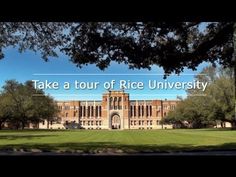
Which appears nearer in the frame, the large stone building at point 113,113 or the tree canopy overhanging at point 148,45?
the tree canopy overhanging at point 148,45

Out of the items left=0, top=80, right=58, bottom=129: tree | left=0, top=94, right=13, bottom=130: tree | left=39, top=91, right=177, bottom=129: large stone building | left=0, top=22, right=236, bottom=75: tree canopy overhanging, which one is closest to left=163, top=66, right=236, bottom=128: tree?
left=0, top=80, right=58, bottom=129: tree

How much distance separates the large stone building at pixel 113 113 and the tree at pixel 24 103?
20338 millimetres

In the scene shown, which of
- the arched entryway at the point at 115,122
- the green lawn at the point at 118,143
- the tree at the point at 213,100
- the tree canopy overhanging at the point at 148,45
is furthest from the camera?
the arched entryway at the point at 115,122

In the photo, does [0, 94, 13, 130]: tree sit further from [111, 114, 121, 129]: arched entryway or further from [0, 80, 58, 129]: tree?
[111, 114, 121, 129]: arched entryway

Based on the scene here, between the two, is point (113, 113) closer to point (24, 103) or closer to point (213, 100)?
point (24, 103)

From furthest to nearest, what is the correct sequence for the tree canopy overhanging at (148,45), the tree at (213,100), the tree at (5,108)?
the tree at (5,108)
the tree at (213,100)
the tree canopy overhanging at (148,45)

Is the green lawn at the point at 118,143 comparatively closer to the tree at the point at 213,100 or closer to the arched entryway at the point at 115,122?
the tree at the point at 213,100

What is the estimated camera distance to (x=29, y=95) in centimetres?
5438

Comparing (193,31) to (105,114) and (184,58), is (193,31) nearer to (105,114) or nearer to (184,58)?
(184,58)

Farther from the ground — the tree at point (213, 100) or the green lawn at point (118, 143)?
the tree at point (213, 100)

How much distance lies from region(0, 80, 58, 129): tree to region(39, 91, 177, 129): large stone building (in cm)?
2034

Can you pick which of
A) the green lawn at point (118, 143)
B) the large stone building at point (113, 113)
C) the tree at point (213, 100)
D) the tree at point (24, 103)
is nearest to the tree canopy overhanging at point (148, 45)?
the green lawn at point (118, 143)

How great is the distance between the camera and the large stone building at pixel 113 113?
80375mm
